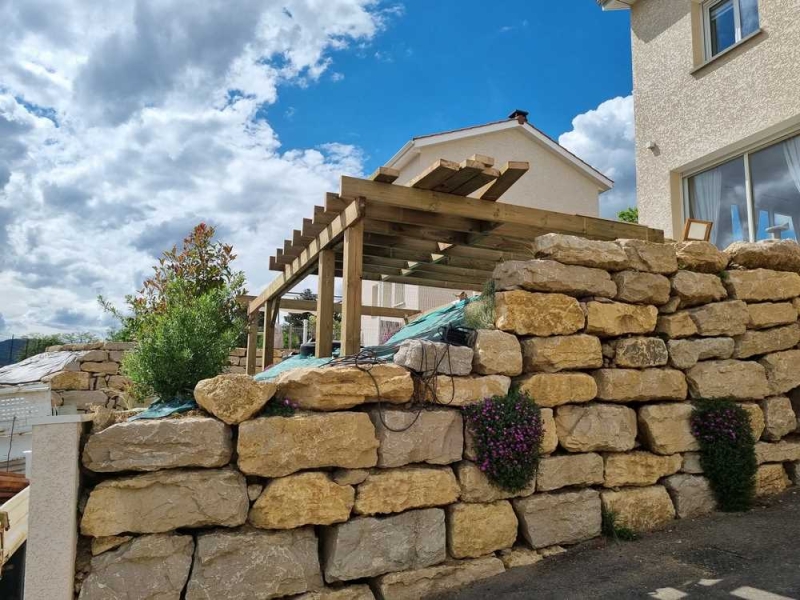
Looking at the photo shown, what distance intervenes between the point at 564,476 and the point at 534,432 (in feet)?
1.64

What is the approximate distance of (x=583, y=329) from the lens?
14.2 ft

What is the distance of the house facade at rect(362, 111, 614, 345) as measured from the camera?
1231cm

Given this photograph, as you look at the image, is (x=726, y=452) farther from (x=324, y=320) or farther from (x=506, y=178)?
(x=324, y=320)

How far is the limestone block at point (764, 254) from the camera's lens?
5129 mm

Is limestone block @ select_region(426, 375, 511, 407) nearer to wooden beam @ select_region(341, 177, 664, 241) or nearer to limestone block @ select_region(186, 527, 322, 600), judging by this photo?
limestone block @ select_region(186, 527, 322, 600)

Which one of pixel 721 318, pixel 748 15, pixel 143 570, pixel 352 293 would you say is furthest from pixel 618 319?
pixel 748 15

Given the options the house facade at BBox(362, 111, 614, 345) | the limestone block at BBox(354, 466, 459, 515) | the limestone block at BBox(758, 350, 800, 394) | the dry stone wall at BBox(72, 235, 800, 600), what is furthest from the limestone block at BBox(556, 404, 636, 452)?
the house facade at BBox(362, 111, 614, 345)

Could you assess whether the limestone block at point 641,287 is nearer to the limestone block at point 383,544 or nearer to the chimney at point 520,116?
the limestone block at point 383,544

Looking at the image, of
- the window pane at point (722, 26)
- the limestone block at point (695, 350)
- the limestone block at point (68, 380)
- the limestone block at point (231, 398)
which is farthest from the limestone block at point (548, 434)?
the limestone block at point (68, 380)

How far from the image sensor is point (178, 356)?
436 centimetres

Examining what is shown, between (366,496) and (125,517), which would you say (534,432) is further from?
(125,517)

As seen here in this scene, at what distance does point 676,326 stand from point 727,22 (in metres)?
4.17

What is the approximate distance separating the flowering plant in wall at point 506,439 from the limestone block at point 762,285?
100.0 inches

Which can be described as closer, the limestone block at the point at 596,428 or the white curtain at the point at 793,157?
the limestone block at the point at 596,428
